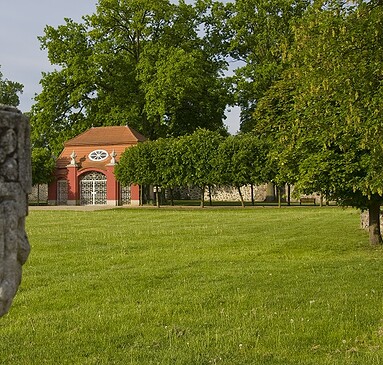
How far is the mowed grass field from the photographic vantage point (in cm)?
588

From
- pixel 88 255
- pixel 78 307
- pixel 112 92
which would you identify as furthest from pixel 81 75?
pixel 78 307

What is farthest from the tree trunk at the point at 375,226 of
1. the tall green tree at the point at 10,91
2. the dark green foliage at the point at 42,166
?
the tall green tree at the point at 10,91

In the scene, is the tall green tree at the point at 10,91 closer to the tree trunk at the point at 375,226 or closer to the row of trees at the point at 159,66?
the row of trees at the point at 159,66

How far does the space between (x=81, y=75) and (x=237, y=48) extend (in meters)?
13.6

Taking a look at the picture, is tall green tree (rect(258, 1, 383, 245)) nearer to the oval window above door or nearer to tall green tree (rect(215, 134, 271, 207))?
tall green tree (rect(215, 134, 271, 207))

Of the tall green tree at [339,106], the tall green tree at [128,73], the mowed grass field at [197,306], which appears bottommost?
the mowed grass field at [197,306]

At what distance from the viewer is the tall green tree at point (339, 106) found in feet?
35.5

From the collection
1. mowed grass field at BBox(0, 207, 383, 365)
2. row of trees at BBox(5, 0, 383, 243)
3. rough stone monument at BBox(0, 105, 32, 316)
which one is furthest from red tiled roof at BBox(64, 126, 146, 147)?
rough stone monument at BBox(0, 105, 32, 316)

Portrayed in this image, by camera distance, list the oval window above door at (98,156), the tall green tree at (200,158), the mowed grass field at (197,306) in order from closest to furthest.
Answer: the mowed grass field at (197,306) → the tall green tree at (200,158) → the oval window above door at (98,156)

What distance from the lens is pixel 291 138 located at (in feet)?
44.3

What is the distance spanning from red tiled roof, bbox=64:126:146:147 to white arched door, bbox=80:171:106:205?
8.85 ft

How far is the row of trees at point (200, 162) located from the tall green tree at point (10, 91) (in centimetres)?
2920

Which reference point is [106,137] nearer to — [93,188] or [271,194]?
[93,188]

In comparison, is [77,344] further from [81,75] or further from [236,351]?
[81,75]
